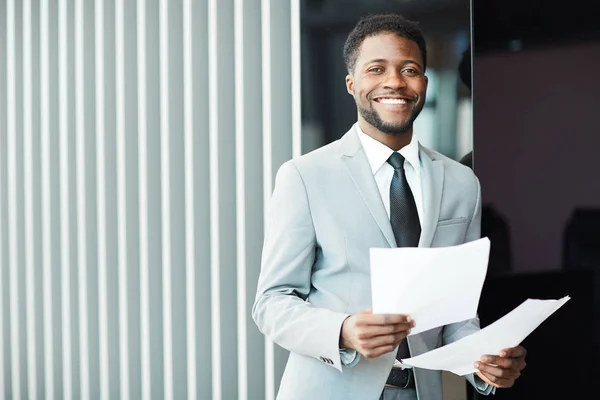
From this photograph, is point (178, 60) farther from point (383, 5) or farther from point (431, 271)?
point (431, 271)

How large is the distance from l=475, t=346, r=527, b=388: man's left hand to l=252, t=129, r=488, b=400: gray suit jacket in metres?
0.15

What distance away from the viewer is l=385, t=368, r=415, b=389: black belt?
160cm

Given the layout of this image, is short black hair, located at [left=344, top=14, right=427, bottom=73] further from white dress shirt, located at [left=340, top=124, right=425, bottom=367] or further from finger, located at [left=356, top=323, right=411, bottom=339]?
finger, located at [left=356, top=323, right=411, bottom=339]

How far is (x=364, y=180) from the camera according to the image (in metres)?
1.63

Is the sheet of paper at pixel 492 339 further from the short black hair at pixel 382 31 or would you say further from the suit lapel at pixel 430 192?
the short black hair at pixel 382 31

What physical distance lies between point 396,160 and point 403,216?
15 centimetres

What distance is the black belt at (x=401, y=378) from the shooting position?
160 cm

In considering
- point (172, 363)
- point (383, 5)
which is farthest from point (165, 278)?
point (383, 5)

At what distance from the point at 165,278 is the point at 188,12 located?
0.98m

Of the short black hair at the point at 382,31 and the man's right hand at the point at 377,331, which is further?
the short black hair at the point at 382,31

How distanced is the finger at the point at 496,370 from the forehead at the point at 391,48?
0.71 metres

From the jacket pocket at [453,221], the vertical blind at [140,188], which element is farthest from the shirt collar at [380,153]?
the vertical blind at [140,188]

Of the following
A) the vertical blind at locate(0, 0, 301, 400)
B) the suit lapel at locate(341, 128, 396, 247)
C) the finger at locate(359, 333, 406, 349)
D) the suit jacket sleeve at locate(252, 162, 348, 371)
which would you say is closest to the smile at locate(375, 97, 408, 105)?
the suit lapel at locate(341, 128, 396, 247)

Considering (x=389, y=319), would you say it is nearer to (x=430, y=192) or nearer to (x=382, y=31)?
(x=430, y=192)
